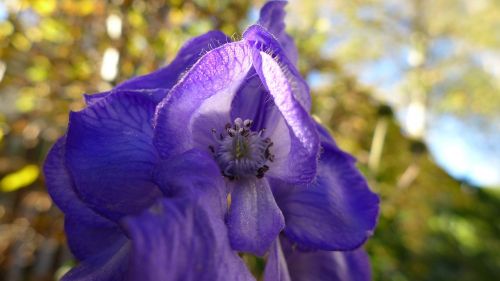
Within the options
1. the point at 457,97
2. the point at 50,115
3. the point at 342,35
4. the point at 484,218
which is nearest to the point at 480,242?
the point at 484,218

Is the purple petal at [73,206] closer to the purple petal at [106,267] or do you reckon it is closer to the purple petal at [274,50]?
the purple petal at [106,267]

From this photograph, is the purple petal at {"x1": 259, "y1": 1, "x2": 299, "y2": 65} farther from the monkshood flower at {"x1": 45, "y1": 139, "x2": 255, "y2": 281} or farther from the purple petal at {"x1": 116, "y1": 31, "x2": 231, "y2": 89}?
the monkshood flower at {"x1": 45, "y1": 139, "x2": 255, "y2": 281}

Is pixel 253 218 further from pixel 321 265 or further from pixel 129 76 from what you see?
pixel 129 76

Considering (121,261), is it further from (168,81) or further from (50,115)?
(50,115)

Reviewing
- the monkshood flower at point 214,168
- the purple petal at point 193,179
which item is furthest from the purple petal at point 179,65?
the purple petal at point 193,179

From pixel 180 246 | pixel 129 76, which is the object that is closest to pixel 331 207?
pixel 180 246
